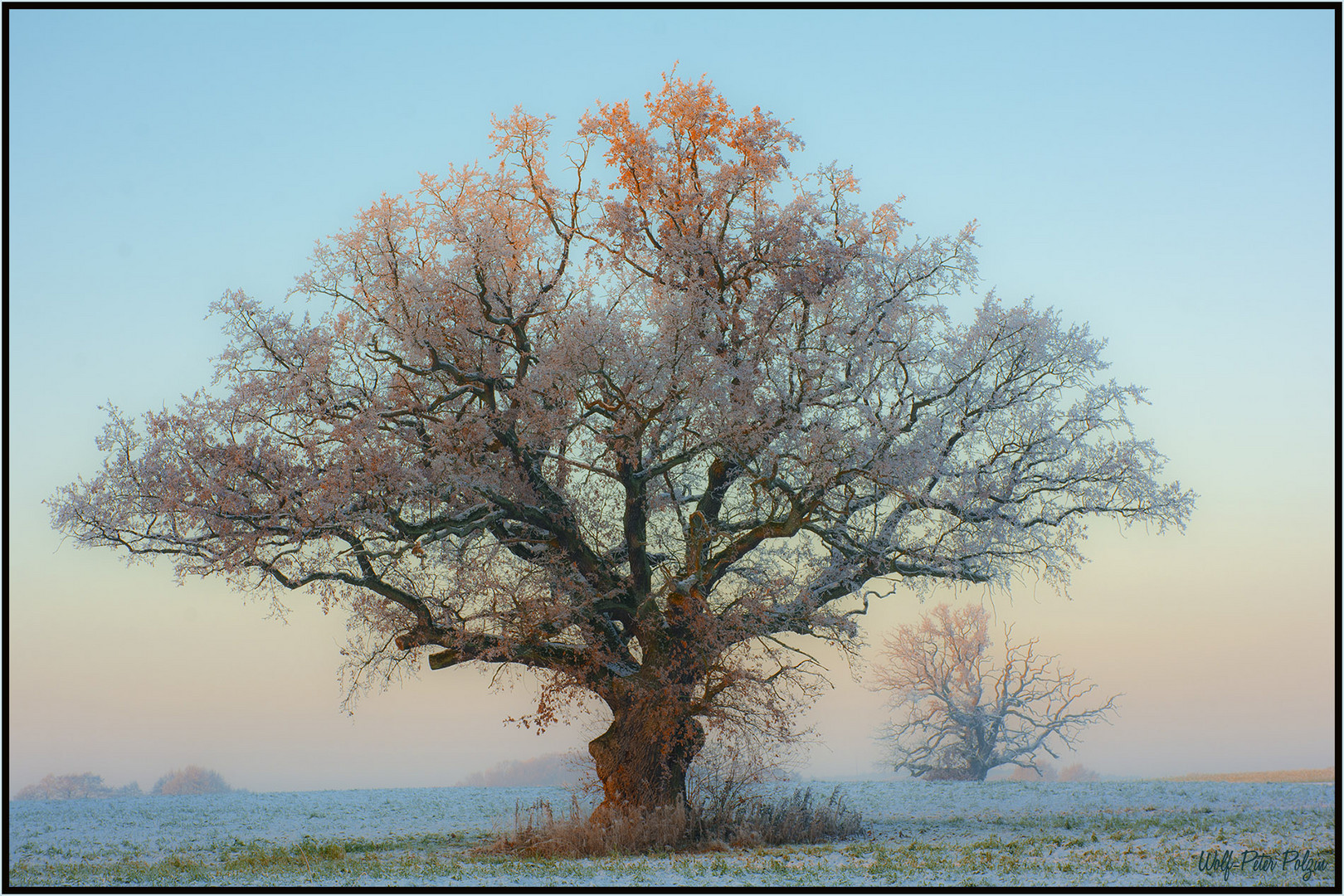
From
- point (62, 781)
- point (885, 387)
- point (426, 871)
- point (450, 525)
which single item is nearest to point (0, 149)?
point (450, 525)

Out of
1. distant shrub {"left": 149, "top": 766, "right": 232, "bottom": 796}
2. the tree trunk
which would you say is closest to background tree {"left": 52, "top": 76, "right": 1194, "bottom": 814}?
the tree trunk

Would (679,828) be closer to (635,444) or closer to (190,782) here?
(635,444)

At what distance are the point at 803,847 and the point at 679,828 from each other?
187 centimetres

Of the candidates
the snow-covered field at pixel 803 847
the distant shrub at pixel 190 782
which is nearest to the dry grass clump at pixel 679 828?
the snow-covered field at pixel 803 847

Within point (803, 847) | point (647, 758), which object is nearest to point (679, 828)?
point (647, 758)

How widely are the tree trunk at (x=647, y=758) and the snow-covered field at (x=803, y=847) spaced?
0.92 meters

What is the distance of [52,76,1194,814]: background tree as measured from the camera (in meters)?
14.6

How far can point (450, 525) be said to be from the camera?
15.1 metres

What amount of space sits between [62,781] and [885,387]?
2680 centimetres

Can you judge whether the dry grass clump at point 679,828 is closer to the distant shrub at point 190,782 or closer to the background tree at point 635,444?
the background tree at point 635,444

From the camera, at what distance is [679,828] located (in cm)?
1460

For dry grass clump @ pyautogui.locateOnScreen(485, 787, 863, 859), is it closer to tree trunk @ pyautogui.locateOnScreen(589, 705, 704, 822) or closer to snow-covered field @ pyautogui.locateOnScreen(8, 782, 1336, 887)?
tree trunk @ pyautogui.locateOnScreen(589, 705, 704, 822)

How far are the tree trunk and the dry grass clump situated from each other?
27 centimetres

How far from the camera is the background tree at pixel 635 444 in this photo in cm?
A: 1459
